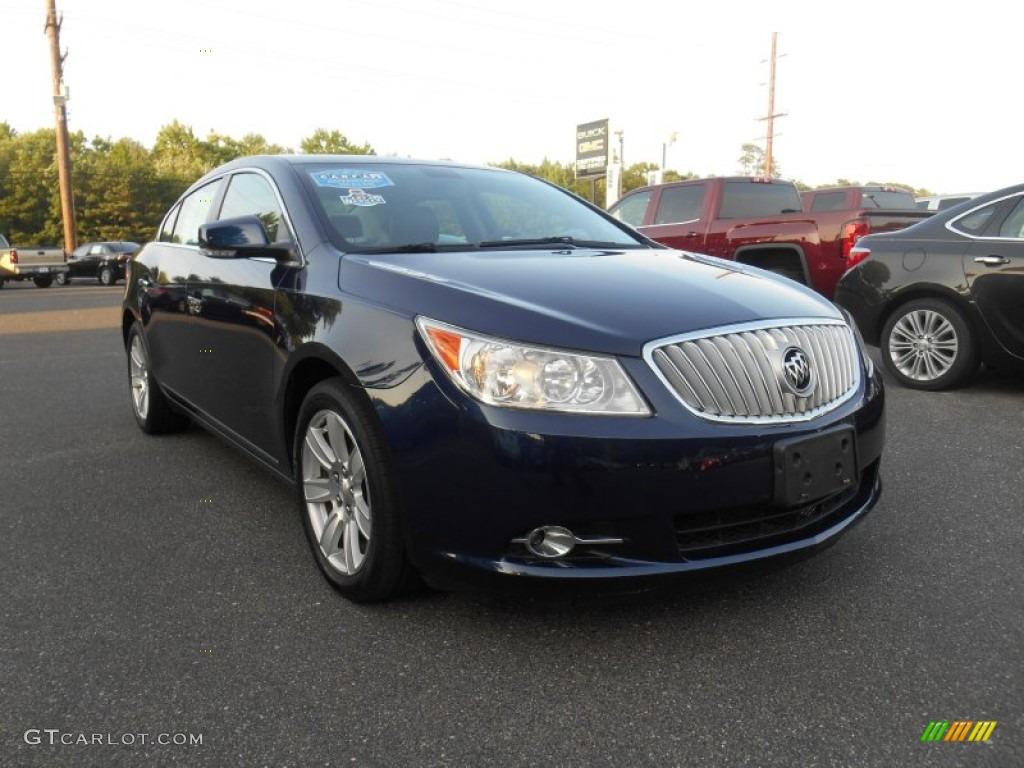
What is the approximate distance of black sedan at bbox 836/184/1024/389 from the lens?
577 cm

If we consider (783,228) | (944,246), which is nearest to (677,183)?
(783,228)

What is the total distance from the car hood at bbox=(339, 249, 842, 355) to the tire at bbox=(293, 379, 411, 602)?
1.30ft

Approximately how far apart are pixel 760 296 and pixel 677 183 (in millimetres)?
8370

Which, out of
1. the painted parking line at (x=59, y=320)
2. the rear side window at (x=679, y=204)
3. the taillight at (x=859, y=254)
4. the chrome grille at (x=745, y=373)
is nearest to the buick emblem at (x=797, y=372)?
the chrome grille at (x=745, y=373)

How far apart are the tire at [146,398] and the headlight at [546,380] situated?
3.16 meters

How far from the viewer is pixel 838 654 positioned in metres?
2.50

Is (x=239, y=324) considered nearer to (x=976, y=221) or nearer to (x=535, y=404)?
(x=535, y=404)

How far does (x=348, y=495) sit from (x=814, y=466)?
1.48 metres

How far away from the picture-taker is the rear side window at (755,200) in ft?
34.7

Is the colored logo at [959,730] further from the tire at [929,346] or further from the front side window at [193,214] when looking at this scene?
the tire at [929,346]

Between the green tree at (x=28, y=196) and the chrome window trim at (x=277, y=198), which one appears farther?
the green tree at (x=28, y=196)

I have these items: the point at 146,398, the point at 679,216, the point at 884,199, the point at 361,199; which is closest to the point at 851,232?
the point at 679,216

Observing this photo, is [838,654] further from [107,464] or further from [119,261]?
[119,261]

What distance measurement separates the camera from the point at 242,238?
11.2 ft
